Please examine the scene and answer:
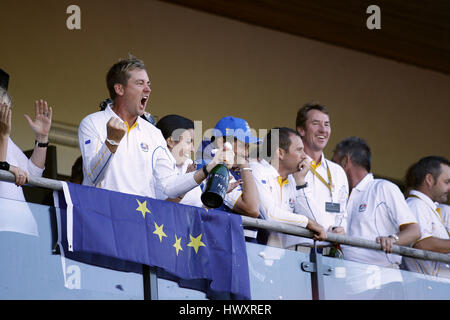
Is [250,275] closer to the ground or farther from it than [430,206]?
closer to the ground

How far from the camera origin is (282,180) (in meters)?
5.54

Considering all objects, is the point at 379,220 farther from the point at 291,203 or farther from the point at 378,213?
the point at 291,203

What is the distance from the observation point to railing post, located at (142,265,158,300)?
14.5 ft

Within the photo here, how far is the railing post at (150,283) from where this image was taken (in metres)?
4.43

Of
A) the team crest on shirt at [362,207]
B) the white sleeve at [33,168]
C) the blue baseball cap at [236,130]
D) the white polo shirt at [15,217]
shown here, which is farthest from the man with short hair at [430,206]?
the white polo shirt at [15,217]

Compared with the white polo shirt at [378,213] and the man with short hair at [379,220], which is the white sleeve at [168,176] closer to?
the man with short hair at [379,220]

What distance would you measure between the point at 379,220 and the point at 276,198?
833 mm

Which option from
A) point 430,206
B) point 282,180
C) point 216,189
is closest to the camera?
point 216,189

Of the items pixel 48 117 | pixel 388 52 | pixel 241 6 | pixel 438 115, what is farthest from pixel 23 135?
pixel 438 115

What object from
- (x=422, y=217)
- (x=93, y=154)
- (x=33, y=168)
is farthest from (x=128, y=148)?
(x=422, y=217)

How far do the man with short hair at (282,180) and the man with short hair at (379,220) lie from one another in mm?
459

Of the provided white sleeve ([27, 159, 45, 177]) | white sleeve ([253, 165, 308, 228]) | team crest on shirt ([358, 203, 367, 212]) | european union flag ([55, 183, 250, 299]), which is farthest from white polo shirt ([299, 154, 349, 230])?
white sleeve ([27, 159, 45, 177])

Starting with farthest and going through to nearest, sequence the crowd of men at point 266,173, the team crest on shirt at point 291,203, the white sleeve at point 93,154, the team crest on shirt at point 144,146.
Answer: the team crest on shirt at point 291,203 → the team crest on shirt at point 144,146 → the crowd of men at point 266,173 → the white sleeve at point 93,154
